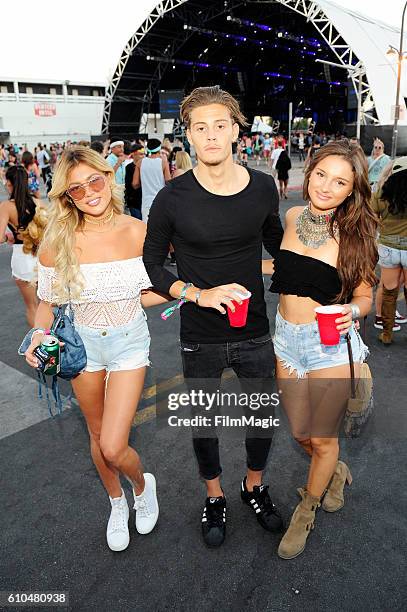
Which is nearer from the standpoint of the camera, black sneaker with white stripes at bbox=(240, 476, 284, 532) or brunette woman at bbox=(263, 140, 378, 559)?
brunette woman at bbox=(263, 140, 378, 559)

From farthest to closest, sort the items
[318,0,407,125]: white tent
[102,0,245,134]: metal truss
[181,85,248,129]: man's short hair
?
[102,0,245,134]: metal truss < [318,0,407,125]: white tent < [181,85,248,129]: man's short hair

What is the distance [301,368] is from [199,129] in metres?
1.33

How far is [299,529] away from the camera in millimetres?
2553

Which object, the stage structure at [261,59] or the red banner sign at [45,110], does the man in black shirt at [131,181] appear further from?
the red banner sign at [45,110]

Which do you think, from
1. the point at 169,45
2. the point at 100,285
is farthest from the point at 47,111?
the point at 100,285

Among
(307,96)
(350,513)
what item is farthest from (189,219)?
(307,96)

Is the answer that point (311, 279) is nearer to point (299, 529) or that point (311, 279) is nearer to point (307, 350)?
point (307, 350)

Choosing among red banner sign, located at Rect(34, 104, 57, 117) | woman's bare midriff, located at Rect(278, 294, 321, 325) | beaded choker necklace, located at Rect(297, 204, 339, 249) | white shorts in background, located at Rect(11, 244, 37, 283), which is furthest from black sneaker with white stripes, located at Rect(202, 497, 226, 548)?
Result: red banner sign, located at Rect(34, 104, 57, 117)

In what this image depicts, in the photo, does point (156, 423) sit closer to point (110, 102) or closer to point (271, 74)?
point (110, 102)

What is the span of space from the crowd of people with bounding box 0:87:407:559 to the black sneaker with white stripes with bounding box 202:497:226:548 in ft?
0.04

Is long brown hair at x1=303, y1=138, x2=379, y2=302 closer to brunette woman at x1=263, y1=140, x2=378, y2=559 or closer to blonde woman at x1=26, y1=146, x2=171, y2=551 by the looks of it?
brunette woman at x1=263, y1=140, x2=378, y2=559

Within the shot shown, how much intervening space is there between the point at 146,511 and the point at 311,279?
1720 mm

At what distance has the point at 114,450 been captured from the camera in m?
2.29

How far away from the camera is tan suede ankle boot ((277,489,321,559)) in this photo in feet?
8.15
